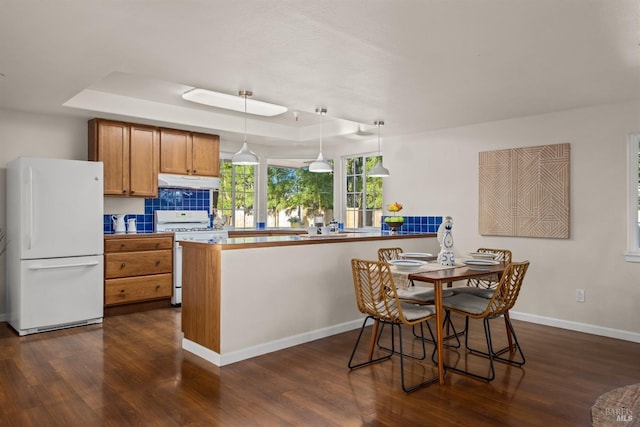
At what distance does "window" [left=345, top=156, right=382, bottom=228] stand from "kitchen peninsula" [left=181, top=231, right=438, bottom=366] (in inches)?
89.1

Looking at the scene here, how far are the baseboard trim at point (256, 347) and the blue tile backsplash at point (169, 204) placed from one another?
2.40 meters

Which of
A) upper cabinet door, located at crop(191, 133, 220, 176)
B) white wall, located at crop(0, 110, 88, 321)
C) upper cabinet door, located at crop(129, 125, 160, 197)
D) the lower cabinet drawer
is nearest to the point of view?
white wall, located at crop(0, 110, 88, 321)

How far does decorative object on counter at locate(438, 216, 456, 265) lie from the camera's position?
11.9 ft

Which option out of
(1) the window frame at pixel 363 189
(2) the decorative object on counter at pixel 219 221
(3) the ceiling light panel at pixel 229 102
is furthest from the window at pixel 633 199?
(2) the decorative object on counter at pixel 219 221

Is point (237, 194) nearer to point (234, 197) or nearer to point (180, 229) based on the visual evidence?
point (234, 197)

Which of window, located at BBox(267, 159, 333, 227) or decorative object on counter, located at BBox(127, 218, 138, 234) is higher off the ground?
window, located at BBox(267, 159, 333, 227)

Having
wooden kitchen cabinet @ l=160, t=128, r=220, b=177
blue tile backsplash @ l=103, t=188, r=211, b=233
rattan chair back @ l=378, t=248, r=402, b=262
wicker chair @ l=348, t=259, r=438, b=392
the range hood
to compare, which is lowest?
wicker chair @ l=348, t=259, r=438, b=392

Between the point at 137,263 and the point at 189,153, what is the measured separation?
5.12 ft

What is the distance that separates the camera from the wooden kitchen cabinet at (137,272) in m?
4.79

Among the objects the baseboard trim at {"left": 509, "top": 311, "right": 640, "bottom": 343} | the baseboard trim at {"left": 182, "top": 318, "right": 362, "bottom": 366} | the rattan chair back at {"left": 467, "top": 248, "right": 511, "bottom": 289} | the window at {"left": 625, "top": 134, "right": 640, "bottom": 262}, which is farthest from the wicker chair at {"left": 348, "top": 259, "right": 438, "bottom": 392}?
the window at {"left": 625, "top": 134, "right": 640, "bottom": 262}

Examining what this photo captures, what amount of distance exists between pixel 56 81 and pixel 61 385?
2362 mm

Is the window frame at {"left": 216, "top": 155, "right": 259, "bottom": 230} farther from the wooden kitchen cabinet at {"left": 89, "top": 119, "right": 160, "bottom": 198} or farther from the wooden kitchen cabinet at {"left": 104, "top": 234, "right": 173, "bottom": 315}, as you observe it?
the wooden kitchen cabinet at {"left": 104, "top": 234, "right": 173, "bottom": 315}

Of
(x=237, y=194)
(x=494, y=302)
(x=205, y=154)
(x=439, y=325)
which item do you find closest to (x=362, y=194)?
(x=237, y=194)

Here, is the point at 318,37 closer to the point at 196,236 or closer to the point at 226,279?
the point at 226,279
